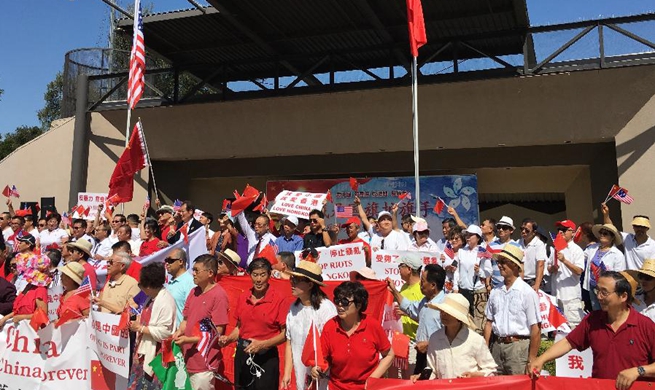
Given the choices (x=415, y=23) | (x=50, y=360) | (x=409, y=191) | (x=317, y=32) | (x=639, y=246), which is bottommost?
(x=50, y=360)

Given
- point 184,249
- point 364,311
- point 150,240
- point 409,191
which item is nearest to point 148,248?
point 150,240

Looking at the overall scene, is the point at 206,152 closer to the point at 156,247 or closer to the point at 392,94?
the point at 392,94

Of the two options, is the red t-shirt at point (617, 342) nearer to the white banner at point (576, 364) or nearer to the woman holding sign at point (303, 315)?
the white banner at point (576, 364)

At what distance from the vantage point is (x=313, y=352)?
14.6 feet

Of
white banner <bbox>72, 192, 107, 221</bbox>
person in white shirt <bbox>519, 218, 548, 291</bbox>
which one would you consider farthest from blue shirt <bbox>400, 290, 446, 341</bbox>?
white banner <bbox>72, 192, 107, 221</bbox>

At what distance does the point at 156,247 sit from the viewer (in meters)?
8.56

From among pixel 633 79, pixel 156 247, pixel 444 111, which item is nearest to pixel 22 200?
pixel 156 247

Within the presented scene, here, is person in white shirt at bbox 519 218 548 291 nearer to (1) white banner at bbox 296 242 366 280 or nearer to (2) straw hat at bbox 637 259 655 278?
(1) white banner at bbox 296 242 366 280

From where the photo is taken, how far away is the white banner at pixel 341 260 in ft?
22.6

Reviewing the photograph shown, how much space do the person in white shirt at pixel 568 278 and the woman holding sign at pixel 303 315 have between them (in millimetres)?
4645

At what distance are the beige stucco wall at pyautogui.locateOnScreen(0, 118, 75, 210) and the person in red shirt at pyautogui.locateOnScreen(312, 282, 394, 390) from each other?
1406cm

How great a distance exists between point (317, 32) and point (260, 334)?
9.88m

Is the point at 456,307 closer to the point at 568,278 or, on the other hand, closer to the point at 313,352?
the point at 313,352

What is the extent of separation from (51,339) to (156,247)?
105 inches
